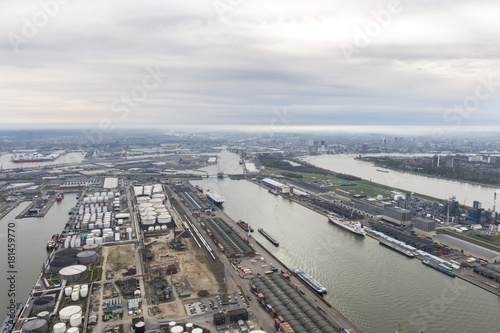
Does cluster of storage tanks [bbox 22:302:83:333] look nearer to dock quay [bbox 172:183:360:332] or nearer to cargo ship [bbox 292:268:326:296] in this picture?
dock quay [bbox 172:183:360:332]

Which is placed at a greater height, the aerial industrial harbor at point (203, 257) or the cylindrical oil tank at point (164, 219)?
the cylindrical oil tank at point (164, 219)

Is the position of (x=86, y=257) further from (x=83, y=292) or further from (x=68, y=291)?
(x=83, y=292)

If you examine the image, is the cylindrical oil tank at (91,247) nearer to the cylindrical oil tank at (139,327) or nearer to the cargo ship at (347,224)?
the cylindrical oil tank at (139,327)

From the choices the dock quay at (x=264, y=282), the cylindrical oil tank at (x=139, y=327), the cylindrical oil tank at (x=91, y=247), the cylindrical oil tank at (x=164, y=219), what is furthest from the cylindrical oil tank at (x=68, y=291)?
the cylindrical oil tank at (x=164, y=219)

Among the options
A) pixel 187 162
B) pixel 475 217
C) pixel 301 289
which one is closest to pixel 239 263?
pixel 301 289

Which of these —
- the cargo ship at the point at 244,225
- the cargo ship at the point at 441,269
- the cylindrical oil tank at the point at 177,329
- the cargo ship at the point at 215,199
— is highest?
the cargo ship at the point at 215,199

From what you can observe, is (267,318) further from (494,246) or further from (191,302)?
(494,246)
